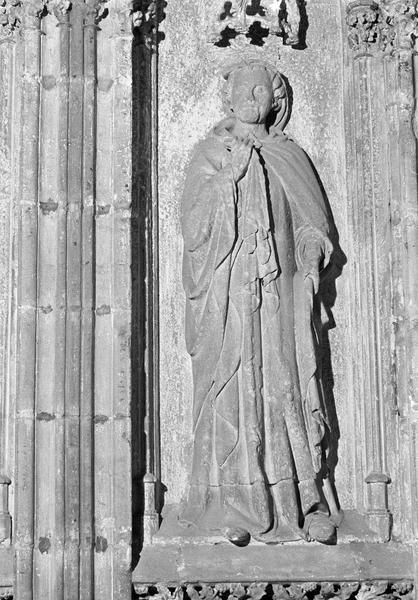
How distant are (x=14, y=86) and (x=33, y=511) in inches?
125

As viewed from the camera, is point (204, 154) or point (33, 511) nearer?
point (33, 511)

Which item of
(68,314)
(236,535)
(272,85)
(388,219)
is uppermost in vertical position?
(272,85)

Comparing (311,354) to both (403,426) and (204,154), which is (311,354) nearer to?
(403,426)

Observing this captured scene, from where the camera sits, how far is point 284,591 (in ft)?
32.8

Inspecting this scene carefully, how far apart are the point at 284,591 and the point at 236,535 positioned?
0.55 metres

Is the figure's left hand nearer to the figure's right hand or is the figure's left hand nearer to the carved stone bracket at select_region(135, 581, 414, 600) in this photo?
the figure's right hand

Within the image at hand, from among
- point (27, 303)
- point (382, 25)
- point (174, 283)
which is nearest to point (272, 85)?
point (382, 25)

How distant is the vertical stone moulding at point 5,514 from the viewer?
9.81 m

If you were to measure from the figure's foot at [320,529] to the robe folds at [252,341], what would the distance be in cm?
10

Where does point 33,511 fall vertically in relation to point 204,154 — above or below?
below

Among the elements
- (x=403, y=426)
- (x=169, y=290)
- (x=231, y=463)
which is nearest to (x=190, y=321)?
(x=169, y=290)

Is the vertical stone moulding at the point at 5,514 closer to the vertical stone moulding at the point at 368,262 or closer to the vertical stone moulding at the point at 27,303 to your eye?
the vertical stone moulding at the point at 27,303

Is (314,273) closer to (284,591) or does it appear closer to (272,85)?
(272,85)

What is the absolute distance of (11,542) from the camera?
9.82 m
